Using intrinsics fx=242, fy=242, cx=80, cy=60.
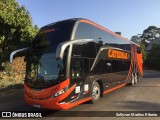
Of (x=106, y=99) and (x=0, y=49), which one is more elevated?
(x=0, y=49)

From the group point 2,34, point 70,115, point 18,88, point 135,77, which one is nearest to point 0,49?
point 2,34

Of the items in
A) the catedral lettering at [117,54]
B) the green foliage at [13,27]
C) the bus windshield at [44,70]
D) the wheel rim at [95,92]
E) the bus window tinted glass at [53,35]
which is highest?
the green foliage at [13,27]

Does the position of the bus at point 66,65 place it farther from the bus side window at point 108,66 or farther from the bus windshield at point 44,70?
the bus side window at point 108,66

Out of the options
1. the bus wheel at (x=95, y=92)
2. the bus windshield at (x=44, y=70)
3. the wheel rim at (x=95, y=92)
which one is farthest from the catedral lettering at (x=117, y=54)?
the bus windshield at (x=44, y=70)

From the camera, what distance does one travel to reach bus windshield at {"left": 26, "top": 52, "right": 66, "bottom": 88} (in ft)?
26.9

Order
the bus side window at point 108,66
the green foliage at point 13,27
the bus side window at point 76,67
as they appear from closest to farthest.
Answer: the bus side window at point 76,67 < the bus side window at point 108,66 < the green foliage at point 13,27

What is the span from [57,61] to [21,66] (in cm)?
1527

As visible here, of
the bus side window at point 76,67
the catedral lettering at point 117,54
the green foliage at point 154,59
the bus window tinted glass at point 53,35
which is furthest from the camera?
the green foliage at point 154,59

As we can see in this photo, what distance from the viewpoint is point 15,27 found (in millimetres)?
16453

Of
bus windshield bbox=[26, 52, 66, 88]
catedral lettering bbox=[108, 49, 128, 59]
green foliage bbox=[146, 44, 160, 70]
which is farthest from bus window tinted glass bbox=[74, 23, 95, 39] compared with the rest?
green foliage bbox=[146, 44, 160, 70]

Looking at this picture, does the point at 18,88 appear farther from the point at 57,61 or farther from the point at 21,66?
the point at 57,61

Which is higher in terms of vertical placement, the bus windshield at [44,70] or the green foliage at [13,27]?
the green foliage at [13,27]

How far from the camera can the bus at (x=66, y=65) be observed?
810cm

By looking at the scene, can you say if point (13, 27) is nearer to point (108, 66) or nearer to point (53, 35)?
point (108, 66)
